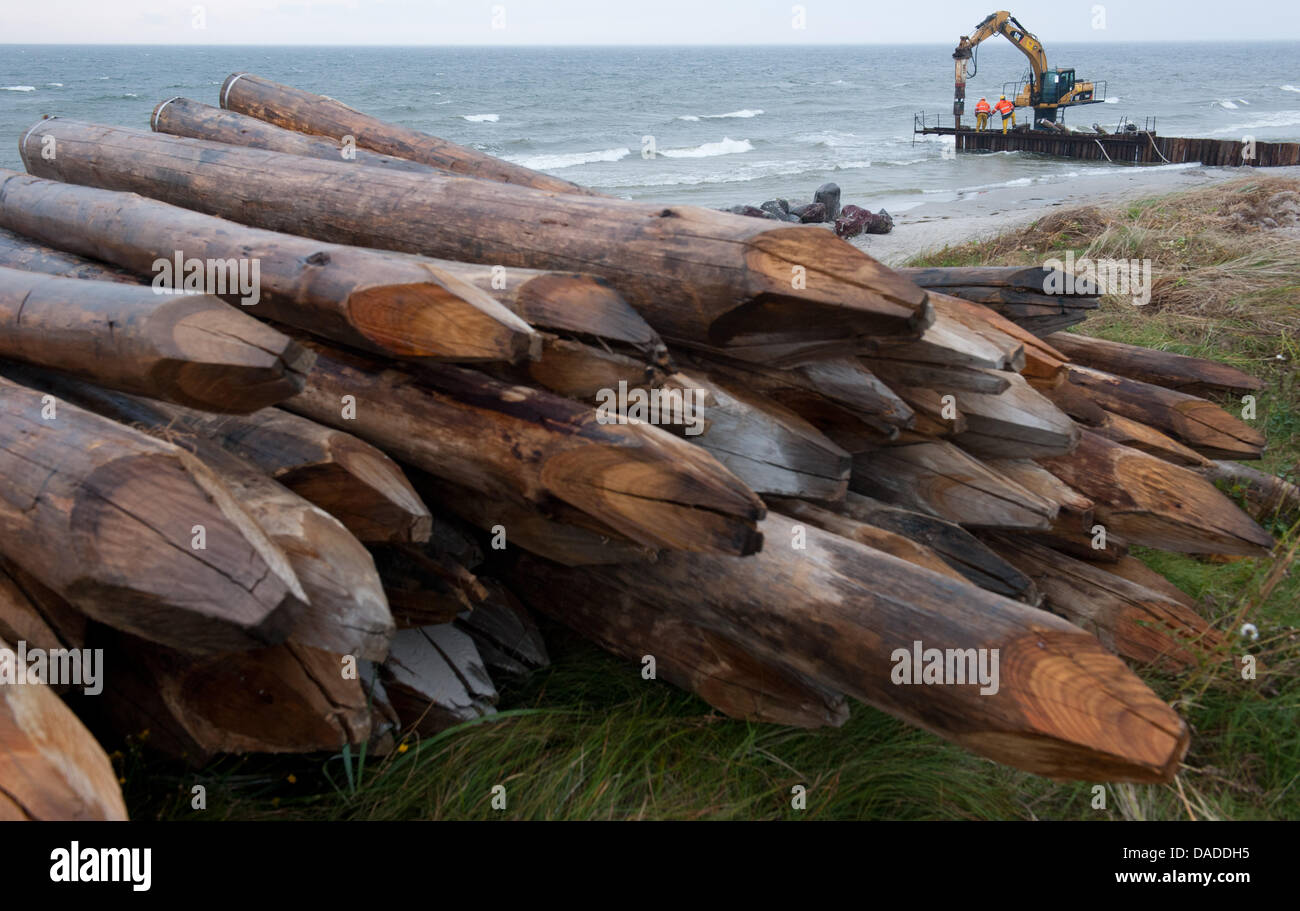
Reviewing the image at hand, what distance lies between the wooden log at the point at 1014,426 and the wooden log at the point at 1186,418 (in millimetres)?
976

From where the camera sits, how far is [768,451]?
9.28ft

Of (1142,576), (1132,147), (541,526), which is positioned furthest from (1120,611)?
(1132,147)

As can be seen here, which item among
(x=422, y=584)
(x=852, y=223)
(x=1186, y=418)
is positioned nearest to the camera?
(x=422, y=584)

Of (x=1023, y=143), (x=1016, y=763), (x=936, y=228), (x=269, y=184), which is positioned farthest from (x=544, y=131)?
(x=1016, y=763)

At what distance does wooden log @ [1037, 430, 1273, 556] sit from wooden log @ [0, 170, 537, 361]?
7.64 ft

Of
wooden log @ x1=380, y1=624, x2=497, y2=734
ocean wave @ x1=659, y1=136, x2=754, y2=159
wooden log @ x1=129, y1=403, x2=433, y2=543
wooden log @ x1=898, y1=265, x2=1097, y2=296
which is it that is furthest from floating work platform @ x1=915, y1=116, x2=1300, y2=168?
wooden log @ x1=129, y1=403, x2=433, y2=543

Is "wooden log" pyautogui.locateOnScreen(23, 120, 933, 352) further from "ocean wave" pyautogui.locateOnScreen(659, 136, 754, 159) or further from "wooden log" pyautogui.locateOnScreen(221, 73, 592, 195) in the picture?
"ocean wave" pyautogui.locateOnScreen(659, 136, 754, 159)

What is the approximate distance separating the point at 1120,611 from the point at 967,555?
0.74m

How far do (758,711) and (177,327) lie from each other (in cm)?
187

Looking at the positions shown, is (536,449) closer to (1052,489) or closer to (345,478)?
(345,478)

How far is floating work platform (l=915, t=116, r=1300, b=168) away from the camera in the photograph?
24047mm

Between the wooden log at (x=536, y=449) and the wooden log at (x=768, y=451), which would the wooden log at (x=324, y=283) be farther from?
the wooden log at (x=768, y=451)

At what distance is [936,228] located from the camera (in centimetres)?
1728

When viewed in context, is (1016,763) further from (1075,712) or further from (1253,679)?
(1253,679)
